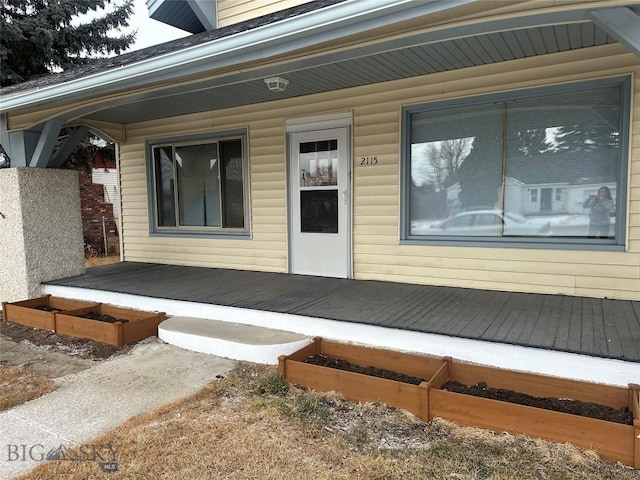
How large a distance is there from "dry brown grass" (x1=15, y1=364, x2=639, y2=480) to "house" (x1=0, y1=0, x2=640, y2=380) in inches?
94.1

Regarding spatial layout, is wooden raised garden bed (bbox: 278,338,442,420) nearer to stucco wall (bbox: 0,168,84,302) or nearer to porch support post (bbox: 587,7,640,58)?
porch support post (bbox: 587,7,640,58)

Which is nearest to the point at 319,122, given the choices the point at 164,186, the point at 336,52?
the point at 336,52

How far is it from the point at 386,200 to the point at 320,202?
907 mm

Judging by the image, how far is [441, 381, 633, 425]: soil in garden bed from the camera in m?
2.38

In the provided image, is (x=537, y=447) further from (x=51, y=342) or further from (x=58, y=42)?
(x=58, y=42)

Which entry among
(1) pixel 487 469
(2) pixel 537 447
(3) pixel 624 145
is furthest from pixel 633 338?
(3) pixel 624 145

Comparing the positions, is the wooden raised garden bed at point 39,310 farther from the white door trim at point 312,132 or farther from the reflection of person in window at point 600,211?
the reflection of person in window at point 600,211

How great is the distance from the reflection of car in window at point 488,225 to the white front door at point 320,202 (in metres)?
1.01

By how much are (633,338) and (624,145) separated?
1.86m

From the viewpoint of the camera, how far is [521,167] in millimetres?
4422

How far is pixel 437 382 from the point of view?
2.69 m

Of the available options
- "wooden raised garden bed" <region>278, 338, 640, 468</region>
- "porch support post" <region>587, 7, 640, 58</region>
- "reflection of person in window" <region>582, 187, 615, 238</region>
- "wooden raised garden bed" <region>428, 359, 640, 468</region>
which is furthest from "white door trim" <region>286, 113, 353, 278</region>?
"porch support post" <region>587, 7, 640, 58</region>

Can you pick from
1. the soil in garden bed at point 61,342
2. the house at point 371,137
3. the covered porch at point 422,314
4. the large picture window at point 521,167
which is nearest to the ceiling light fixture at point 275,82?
the house at point 371,137

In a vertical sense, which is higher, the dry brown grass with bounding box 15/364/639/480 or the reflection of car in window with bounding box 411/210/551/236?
the reflection of car in window with bounding box 411/210/551/236
